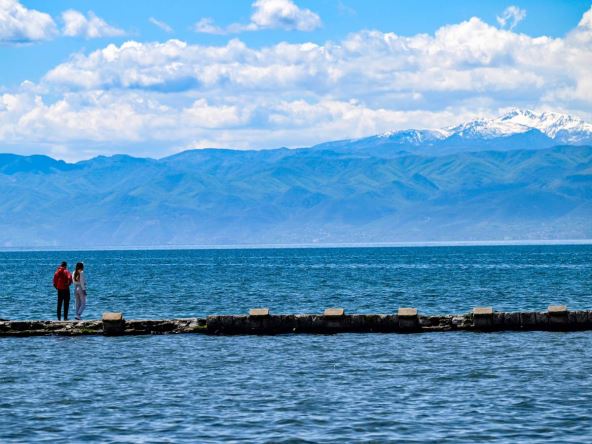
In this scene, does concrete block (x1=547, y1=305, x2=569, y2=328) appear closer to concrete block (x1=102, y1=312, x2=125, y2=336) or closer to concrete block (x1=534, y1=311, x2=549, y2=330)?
concrete block (x1=534, y1=311, x2=549, y2=330)

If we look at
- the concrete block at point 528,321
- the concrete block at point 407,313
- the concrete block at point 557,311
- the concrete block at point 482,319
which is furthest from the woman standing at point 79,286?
the concrete block at point 557,311

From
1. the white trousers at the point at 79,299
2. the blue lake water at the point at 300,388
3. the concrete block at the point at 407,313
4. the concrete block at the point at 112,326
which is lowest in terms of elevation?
the blue lake water at the point at 300,388

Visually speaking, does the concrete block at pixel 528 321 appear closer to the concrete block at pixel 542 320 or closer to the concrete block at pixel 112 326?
the concrete block at pixel 542 320

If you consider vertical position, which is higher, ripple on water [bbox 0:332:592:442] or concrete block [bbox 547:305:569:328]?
concrete block [bbox 547:305:569:328]

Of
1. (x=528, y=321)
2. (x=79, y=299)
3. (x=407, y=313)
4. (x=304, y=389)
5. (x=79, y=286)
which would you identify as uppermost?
(x=79, y=286)

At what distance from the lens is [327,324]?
125ft

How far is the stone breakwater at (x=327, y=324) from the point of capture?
3759cm

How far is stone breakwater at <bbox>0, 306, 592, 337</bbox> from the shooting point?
37594mm

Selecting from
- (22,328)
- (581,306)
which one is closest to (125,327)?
(22,328)

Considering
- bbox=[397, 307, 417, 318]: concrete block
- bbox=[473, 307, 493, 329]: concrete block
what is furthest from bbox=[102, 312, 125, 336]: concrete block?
bbox=[473, 307, 493, 329]: concrete block

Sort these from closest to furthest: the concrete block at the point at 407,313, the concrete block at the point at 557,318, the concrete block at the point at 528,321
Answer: the concrete block at the point at 557,318 → the concrete block at the point at 528,321 → the concrete block at the point at 407,313

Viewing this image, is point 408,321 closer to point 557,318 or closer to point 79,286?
point 557,318

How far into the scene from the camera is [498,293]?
2731 inches

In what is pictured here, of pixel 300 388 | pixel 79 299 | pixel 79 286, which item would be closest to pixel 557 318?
pixel 300 388
